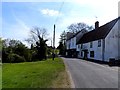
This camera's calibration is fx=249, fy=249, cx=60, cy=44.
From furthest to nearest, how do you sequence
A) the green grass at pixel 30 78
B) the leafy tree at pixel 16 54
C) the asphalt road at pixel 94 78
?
the leafy tree at pixel 16 54 < the asphalt road at pixel 94 78 < the green grass at pixel 30 78

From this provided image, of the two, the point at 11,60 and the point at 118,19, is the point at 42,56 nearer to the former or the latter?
the point at 11,60

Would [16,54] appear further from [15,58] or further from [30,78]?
[30,78]

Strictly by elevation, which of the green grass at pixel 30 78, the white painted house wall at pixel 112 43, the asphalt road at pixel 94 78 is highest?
the white painted house wall at pixel 112 43

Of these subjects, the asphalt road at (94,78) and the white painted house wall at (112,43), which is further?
the white painted house wall at (112,43)

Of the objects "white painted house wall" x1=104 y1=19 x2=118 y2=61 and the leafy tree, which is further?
the leafy tree

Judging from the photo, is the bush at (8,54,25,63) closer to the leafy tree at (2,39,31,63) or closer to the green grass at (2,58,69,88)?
the leafy tree at (2,39,31,63)

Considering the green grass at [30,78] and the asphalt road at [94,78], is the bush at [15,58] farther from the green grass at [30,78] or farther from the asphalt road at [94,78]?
the asphalt road at [94,78]

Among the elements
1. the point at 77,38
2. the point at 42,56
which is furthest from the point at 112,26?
the point at 77,38

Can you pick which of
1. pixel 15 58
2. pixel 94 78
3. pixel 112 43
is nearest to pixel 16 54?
pixel 15 58

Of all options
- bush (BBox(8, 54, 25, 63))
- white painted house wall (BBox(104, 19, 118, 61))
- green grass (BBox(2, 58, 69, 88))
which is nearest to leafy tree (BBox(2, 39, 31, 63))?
bush (BBox(8, 54, 25, 63))

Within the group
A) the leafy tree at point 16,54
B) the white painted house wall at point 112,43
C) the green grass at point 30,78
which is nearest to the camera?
the green grass at point 30,78

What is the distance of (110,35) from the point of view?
4922cm

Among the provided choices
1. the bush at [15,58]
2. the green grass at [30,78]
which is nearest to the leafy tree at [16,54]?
the bush at [15,58]

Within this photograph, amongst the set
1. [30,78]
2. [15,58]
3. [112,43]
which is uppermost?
[112,43]
